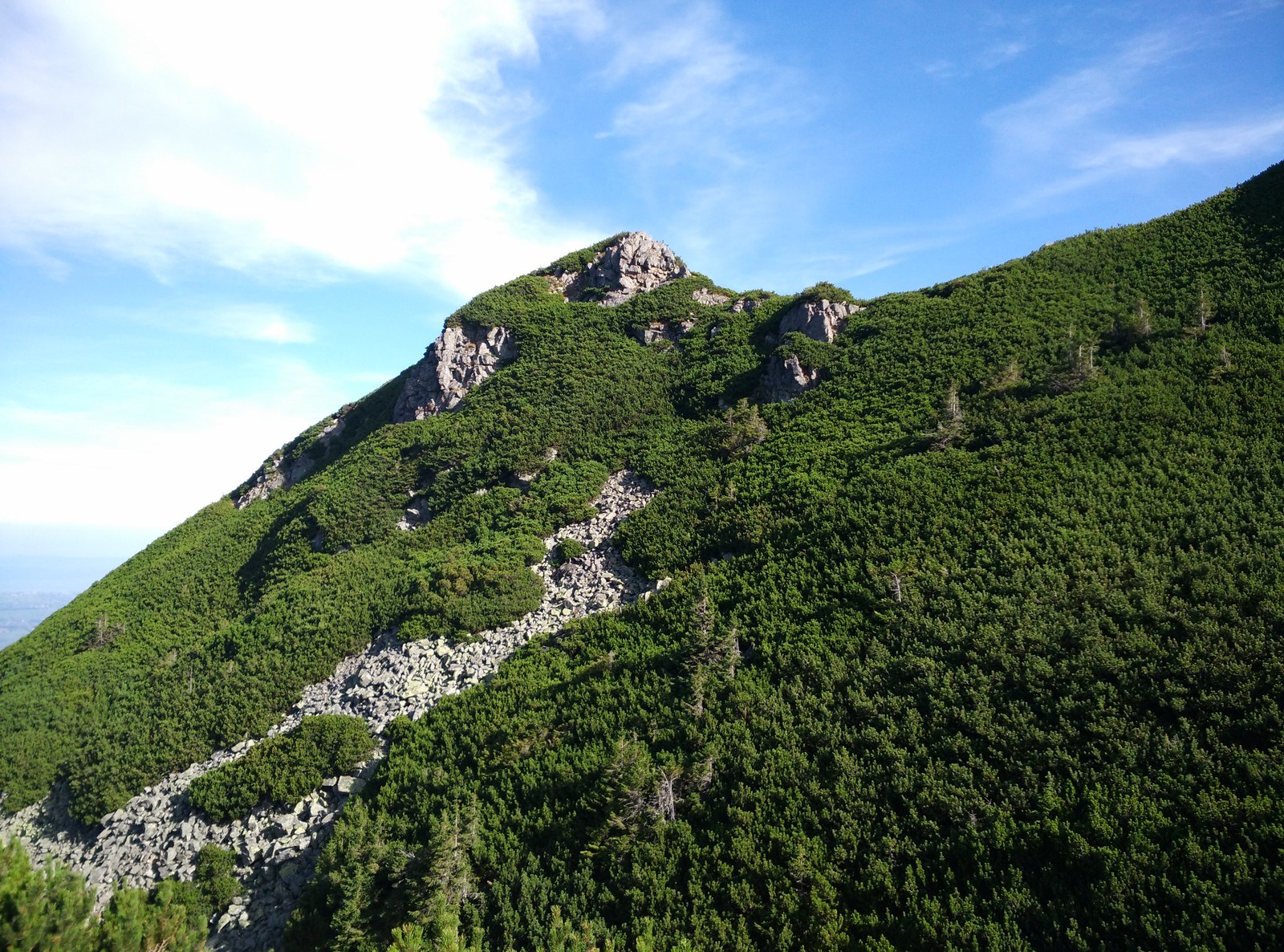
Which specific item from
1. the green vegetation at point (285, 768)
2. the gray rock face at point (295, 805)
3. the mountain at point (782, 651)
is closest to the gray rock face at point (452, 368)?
the mountain at point (782, 651)

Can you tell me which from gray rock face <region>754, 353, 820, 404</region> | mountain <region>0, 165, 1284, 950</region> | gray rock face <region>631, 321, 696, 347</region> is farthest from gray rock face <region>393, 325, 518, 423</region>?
gray rock face <region>754, 353, 820, 404</region>

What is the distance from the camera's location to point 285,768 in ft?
79.9

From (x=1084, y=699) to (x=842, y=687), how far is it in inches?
269

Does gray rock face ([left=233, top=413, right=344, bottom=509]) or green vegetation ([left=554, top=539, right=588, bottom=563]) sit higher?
gray rock face ([left=233, top=413, right=344, bottom=509])

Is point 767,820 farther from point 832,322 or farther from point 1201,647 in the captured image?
point 832,322

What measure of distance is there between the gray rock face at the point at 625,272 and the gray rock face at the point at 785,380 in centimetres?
2393

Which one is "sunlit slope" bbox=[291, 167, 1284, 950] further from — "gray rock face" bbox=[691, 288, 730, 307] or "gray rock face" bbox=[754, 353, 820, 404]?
"gray rock face" bbox=[691, 288, 730, 307]

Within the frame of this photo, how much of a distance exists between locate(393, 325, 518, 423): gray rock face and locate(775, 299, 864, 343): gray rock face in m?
25.7

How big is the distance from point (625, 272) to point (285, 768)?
53332mm

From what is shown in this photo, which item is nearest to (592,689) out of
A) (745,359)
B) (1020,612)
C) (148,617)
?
(1020,612)

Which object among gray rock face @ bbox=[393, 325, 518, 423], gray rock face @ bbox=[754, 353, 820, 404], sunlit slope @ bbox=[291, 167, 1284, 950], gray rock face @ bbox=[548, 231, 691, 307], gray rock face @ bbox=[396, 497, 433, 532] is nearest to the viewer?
sunlit slope @ bbox=[291, 167, 1284, 950]

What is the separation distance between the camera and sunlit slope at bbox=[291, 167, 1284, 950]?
45.2ft

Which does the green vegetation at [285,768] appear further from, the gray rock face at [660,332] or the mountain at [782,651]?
the gray rock face at [660,332]

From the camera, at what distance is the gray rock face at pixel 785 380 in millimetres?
43094
